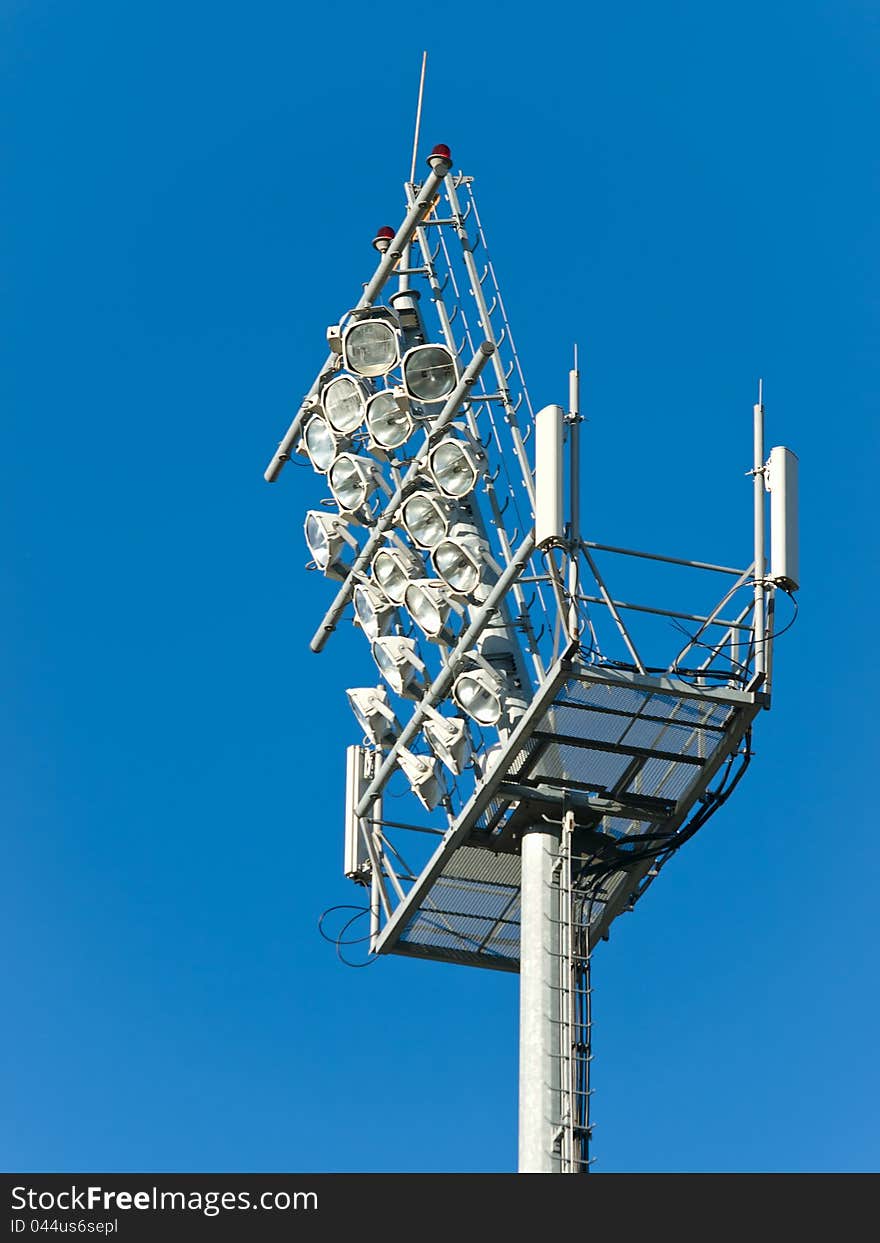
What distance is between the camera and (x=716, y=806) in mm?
67625

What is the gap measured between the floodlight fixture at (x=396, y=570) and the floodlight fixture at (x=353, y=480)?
1195 mm

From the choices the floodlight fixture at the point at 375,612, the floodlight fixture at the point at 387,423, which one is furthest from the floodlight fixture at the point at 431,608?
the floodlight fixture at the point at 387,423

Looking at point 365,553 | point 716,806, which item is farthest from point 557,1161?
point 365,553

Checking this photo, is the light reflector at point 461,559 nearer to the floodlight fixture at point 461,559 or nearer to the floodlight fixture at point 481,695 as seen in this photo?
the floodlight fixture at point 461,559

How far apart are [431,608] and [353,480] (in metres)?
3.67

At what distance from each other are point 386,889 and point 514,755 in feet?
19.3

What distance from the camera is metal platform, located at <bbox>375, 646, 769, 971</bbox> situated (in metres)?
65.5

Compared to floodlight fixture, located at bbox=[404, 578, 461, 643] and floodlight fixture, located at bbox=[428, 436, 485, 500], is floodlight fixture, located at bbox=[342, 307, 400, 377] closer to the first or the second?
floodlight fixture, located at bbox=[428, 436, 485, 500]

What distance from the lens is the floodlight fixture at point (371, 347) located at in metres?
71.0

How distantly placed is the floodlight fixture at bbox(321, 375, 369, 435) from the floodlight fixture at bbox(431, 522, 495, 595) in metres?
3.71

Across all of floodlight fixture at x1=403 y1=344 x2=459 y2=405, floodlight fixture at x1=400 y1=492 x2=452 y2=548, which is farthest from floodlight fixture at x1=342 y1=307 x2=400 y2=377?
floodlight fixture at x1=400 y1=492 x2=452 y2=548
